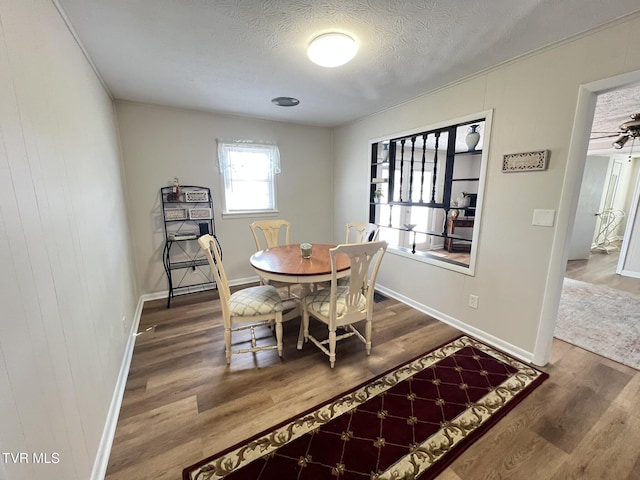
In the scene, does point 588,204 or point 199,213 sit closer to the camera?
point 199,213

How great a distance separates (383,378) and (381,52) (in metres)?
2.51

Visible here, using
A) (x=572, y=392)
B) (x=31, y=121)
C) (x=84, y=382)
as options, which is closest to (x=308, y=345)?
(x=84, y=382)

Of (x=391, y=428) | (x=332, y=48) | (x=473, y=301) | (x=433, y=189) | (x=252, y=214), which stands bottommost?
(x=391, y=428)

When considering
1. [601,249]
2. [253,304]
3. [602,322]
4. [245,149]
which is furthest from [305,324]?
[601,249]

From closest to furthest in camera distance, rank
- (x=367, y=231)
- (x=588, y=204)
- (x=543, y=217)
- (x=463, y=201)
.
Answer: (x=543, y=217) → (x=463, y=201) → (x=367, y=231) → (x=588, y=204)

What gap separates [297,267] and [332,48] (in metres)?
1.61

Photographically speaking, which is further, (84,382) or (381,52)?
(381,52)

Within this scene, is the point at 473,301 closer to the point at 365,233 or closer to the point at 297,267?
the point at 365,233

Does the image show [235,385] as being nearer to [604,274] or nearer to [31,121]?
[31,121]

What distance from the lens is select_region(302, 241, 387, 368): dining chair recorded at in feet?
6.35

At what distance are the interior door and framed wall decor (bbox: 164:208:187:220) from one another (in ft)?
23.1

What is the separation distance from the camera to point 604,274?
4.48m

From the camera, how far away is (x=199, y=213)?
11.4 ft

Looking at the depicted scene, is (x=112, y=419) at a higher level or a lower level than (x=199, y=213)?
lower
